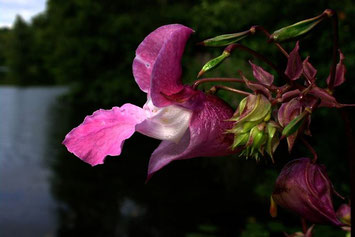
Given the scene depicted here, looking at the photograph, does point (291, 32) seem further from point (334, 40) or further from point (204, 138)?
point (204, 138)

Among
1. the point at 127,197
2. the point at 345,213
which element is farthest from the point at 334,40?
the point at 127,197

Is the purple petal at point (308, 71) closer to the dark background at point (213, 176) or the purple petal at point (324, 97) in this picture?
the purple petal at point (324, 97)

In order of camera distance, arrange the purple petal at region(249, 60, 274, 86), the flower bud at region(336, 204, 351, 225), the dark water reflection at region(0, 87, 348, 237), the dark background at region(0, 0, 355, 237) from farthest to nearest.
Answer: the dark water reflection at region(0, 87, 348, 237), the dark background at region(0, 0, 355, 237), the flower bud at region(336, 204, 351, 225), the purple petal at region(249, 60, 274, 86)

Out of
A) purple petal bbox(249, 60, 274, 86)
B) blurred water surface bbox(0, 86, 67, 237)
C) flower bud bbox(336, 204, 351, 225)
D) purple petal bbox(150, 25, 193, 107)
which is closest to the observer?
purple petal bbox(150, 25, 193, 107)

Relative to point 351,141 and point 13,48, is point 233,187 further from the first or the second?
point 13,48

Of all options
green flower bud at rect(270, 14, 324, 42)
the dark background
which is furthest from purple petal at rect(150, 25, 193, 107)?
the dark background

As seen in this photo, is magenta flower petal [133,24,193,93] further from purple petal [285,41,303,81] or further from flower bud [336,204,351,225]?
flower bud [336,204,351,225]

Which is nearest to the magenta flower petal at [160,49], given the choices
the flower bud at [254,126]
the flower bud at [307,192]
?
the flower bud at [254,126]
